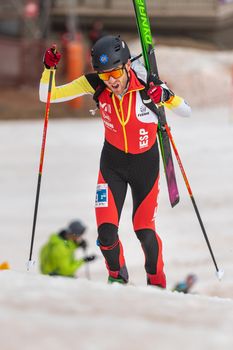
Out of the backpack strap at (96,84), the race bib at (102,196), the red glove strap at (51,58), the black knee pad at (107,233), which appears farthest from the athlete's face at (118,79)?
the black knee pad at (107,233)

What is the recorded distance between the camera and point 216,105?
21281mm

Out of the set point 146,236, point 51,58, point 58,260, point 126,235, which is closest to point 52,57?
point 51,58

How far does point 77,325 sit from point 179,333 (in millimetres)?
433

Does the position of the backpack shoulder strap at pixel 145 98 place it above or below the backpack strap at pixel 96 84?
below

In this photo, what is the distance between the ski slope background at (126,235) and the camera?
317 centimetres

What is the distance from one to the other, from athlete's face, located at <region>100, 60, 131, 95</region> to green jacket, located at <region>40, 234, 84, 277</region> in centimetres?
303

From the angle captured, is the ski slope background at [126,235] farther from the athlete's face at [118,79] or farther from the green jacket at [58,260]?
the green jacket at [58,260]

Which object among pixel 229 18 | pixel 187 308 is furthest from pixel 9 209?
pixel 229 18

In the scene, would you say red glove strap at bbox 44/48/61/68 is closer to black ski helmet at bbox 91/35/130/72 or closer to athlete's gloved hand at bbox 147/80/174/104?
black ski helmet at bbox 91/35/130/72

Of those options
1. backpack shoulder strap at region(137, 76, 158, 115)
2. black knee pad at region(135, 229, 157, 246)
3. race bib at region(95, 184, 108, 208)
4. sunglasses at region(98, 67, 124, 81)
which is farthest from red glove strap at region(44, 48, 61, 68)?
black knee pad at region(135, 229, 157, 246)

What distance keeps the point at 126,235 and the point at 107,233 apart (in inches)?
245

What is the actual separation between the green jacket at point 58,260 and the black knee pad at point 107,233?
247 centimetres

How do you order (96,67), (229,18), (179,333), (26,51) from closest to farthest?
(179,333)
(96,67)
(26,51)
(229,18)

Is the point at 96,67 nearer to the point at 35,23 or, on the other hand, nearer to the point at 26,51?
the point at 26,51
